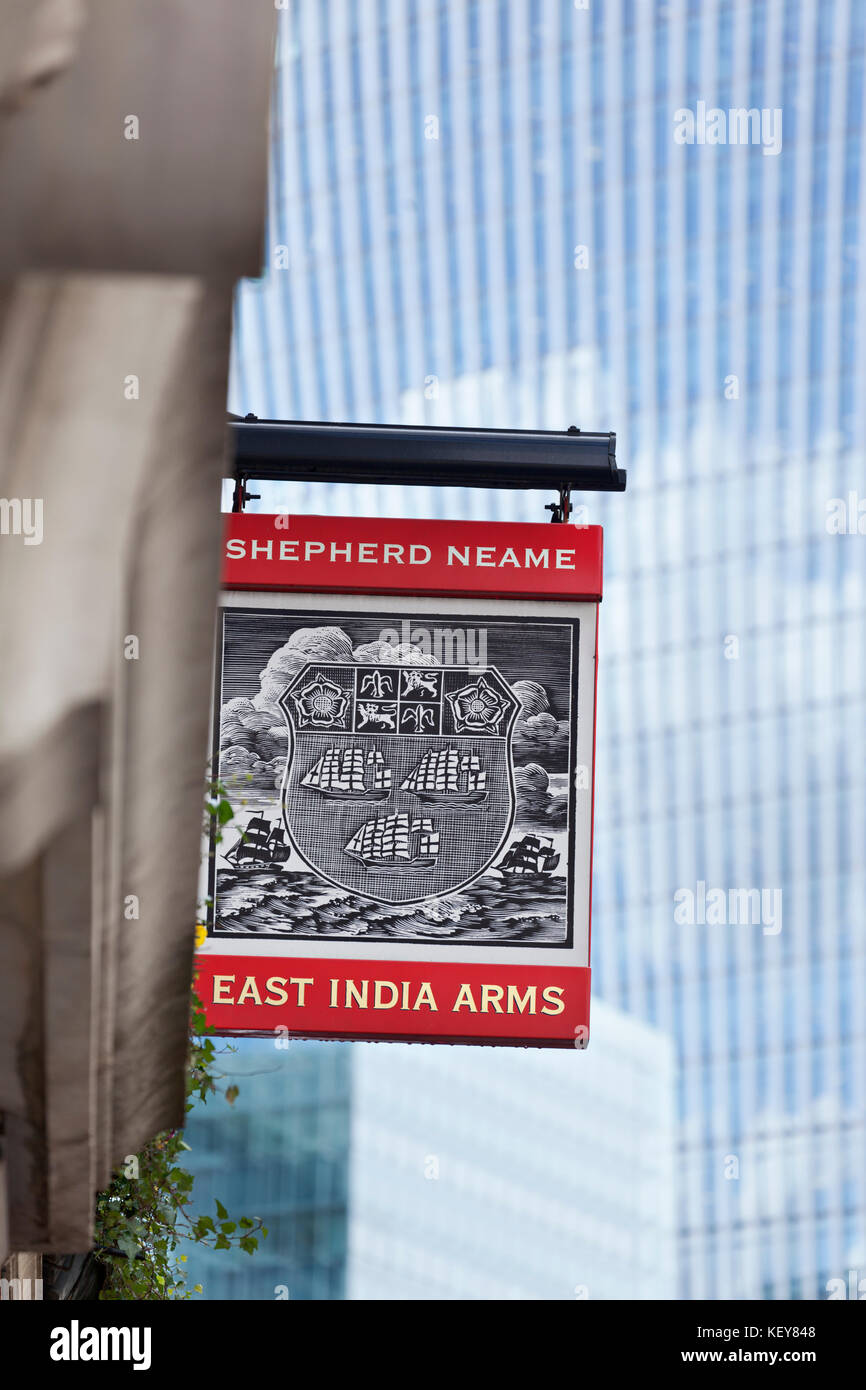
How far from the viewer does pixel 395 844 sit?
6191mm

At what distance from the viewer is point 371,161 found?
8162cm

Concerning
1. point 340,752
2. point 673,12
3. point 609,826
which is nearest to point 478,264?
point 673,12

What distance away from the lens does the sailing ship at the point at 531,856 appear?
20.2ft

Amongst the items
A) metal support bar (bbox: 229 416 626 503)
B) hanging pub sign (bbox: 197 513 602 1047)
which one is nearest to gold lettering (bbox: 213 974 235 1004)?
hanging pub sign (bbox: 197 513 602 1047)

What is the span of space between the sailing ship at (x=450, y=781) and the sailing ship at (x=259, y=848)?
58 centimetres

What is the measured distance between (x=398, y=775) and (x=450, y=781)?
0.23m

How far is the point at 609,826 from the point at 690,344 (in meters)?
27.5

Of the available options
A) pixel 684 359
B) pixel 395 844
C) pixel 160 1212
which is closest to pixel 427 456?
pixel 395 844

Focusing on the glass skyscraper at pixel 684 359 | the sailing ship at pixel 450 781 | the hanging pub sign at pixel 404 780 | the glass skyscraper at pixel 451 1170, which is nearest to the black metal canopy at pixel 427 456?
the hanging pub sign at pixel 404 780

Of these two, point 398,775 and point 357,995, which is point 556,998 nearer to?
point 357,995

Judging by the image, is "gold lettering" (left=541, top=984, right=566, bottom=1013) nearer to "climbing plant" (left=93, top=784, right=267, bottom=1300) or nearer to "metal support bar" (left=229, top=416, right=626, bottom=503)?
"climbing plant" (left=93, top=784, right=267, bottom=1300)

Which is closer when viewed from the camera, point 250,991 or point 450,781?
point 250,991

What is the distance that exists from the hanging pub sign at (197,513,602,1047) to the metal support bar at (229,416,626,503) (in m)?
0.95

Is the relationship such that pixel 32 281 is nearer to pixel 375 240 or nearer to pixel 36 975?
pixel 36 975
